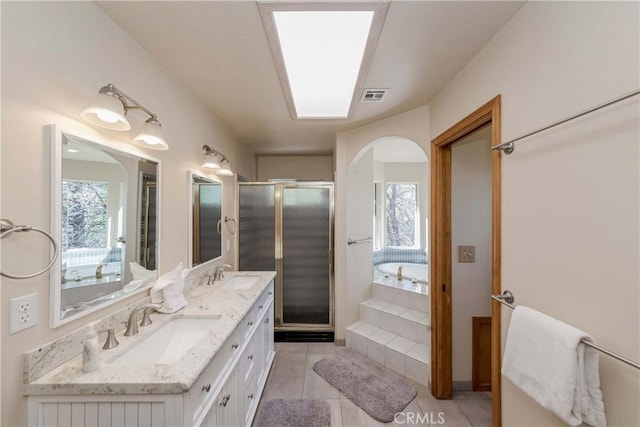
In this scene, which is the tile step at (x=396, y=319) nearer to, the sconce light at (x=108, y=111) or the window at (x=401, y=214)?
the window at (x=401, y=214)

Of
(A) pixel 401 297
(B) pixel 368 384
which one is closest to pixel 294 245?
(A) pixel 401 297

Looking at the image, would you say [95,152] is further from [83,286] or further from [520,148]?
[520,148]

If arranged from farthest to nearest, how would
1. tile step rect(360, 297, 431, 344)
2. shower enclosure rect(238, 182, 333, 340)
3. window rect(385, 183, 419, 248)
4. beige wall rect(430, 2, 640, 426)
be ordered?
1. window rect(385, 183, 419, 248)
2. shower enclosure rect(238, 182, 333, 340)
3. tile step rect(360, 297, 431, 344)
4. beige wall rect(430, 2, 640, 426)

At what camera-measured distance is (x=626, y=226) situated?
2.45 feet

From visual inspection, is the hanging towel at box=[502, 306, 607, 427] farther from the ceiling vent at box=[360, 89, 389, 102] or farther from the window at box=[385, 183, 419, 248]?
the window at box=[385, 183, 419, 248]

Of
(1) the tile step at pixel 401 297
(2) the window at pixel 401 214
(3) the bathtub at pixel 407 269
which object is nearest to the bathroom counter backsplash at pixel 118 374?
(1) the tile step at pixel 401 297

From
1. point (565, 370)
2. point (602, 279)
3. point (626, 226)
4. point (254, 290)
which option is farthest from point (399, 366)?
point (626, 226)

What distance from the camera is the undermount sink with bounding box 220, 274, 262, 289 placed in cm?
225

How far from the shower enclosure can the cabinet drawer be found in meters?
1.78

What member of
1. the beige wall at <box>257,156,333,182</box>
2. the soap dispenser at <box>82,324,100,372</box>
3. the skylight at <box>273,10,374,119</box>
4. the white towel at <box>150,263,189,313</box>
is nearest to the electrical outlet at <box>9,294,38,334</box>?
the soap dispenser at <box>82,324,100,372</box>

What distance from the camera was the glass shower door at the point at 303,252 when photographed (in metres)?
3.12

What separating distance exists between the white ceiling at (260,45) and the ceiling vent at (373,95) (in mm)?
64

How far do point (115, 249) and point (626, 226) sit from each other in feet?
6.73

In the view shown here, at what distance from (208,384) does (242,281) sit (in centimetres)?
137
